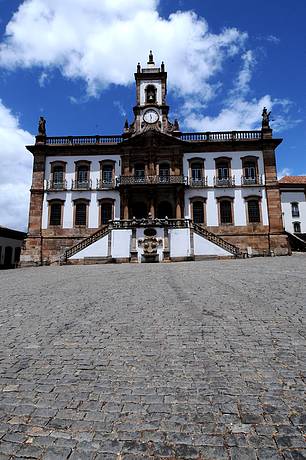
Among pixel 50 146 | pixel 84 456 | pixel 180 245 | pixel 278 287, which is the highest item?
pixel 50 146

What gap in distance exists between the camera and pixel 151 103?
3142 cm

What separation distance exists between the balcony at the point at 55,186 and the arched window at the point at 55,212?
124 cm

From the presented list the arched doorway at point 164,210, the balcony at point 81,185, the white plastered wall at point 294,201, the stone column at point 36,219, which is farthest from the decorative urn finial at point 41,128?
the white plastered wall at point 294,201

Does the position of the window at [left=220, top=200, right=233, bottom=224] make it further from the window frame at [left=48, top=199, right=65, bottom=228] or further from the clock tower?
the window frame at [left=48, top=199, right=65, bottom=228]

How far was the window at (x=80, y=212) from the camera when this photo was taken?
28.8 m

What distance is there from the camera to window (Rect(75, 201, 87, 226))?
28844mm

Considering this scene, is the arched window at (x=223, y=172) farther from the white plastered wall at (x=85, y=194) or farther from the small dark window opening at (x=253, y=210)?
the white plastered wall at (x=85, y=194)

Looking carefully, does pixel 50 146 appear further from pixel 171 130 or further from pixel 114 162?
pixel 171 130

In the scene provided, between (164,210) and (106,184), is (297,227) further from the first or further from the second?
(106,184)

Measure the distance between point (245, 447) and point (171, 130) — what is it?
30.4 metres

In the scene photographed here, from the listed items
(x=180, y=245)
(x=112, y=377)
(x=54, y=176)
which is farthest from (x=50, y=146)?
(x=112, y=377)

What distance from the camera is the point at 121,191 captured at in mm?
28391

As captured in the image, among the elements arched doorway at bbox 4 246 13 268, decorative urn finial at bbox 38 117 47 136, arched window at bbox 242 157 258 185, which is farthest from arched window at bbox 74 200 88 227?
arched window at bbox 242 157 258 185

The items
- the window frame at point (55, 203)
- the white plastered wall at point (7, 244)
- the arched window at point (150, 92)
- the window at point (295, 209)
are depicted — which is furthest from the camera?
the window at point (295, 209)
